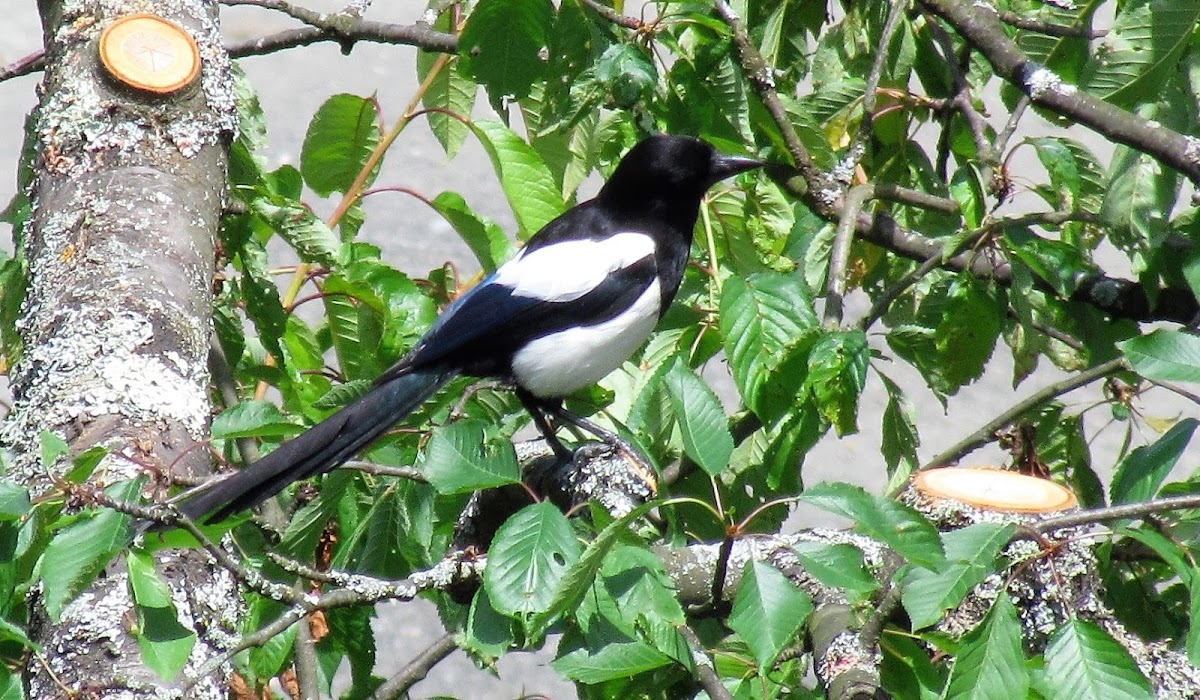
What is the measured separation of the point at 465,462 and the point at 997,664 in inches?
16.6

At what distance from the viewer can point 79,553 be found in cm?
97

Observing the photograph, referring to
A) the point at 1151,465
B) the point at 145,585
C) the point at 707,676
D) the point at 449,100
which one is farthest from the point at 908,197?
the point at 145,585

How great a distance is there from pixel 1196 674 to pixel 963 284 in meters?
0.62

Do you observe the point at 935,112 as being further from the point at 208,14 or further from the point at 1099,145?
the point at 1099,145

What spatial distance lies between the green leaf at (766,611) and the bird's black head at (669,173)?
4.51ft

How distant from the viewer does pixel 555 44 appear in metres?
1.81

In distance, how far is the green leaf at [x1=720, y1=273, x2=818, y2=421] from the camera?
1479mm

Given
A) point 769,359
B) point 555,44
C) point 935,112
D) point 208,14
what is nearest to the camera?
point 769,359

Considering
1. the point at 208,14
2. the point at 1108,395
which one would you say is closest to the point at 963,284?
the point at 1108,395

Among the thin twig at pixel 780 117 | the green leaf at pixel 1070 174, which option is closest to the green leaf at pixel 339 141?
the thin twig at pixel 780 117

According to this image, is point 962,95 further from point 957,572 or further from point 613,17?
point 957,572

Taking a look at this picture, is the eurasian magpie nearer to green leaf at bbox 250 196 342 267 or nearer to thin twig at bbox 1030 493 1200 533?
A: green leaf at bbox 250 196 342 267

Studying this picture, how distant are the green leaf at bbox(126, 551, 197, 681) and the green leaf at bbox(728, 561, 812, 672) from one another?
414mm

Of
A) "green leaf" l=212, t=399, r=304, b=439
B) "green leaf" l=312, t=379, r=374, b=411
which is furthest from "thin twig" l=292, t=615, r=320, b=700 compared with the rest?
"green leaf" l=212, t=399, r=304, b=439
